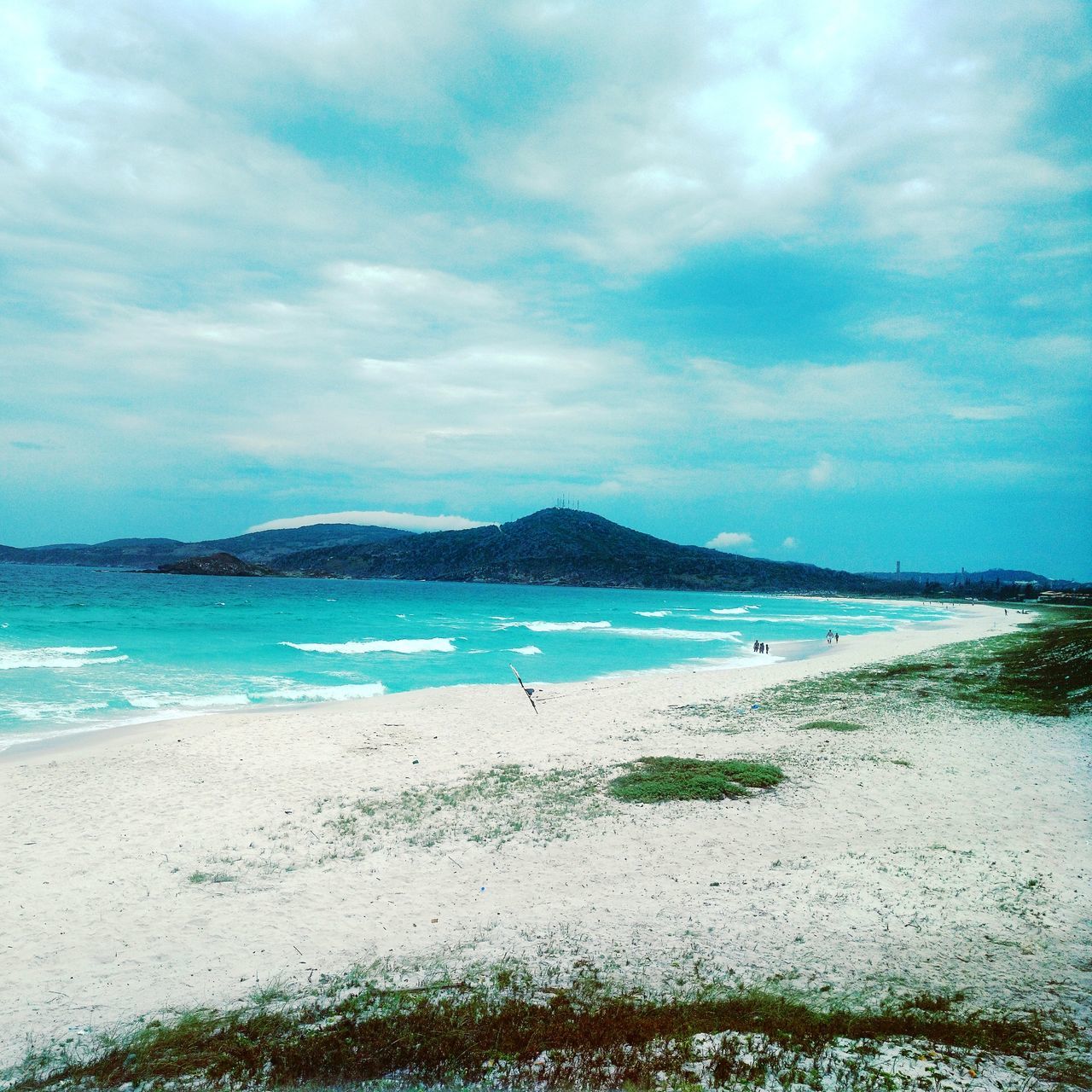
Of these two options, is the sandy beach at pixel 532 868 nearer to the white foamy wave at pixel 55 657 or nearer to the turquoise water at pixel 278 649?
the turquoise water at pixel 278 649

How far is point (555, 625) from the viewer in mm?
65625

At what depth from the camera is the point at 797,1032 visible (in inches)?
206

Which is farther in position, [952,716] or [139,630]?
[139,630]

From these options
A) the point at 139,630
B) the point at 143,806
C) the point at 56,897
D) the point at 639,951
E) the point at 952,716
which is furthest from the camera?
the point at 139,630

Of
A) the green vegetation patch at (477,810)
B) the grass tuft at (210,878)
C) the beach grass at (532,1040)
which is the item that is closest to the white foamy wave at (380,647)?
the green vegetation patch at (477,810)

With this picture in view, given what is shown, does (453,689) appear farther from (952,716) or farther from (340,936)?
(340,936)

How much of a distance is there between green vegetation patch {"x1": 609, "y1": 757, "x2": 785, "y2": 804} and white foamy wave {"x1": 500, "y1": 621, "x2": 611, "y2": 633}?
45.5 m

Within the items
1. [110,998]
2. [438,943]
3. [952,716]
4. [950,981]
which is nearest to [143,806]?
[110,998]

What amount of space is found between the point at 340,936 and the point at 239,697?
19.8 m

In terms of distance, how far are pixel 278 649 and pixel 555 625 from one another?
30489 millimetres

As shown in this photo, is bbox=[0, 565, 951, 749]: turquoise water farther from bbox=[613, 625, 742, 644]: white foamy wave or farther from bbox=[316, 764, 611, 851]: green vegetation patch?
bbox=[316, 764, 611, 851]: green vegetation patch

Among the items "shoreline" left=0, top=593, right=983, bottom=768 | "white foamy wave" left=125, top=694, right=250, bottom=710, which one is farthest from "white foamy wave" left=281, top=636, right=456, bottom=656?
"white foamy wave" left=125, top=694, right=250, bottom=710

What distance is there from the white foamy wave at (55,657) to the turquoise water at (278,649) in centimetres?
8

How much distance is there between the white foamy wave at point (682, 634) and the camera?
53.4 m
